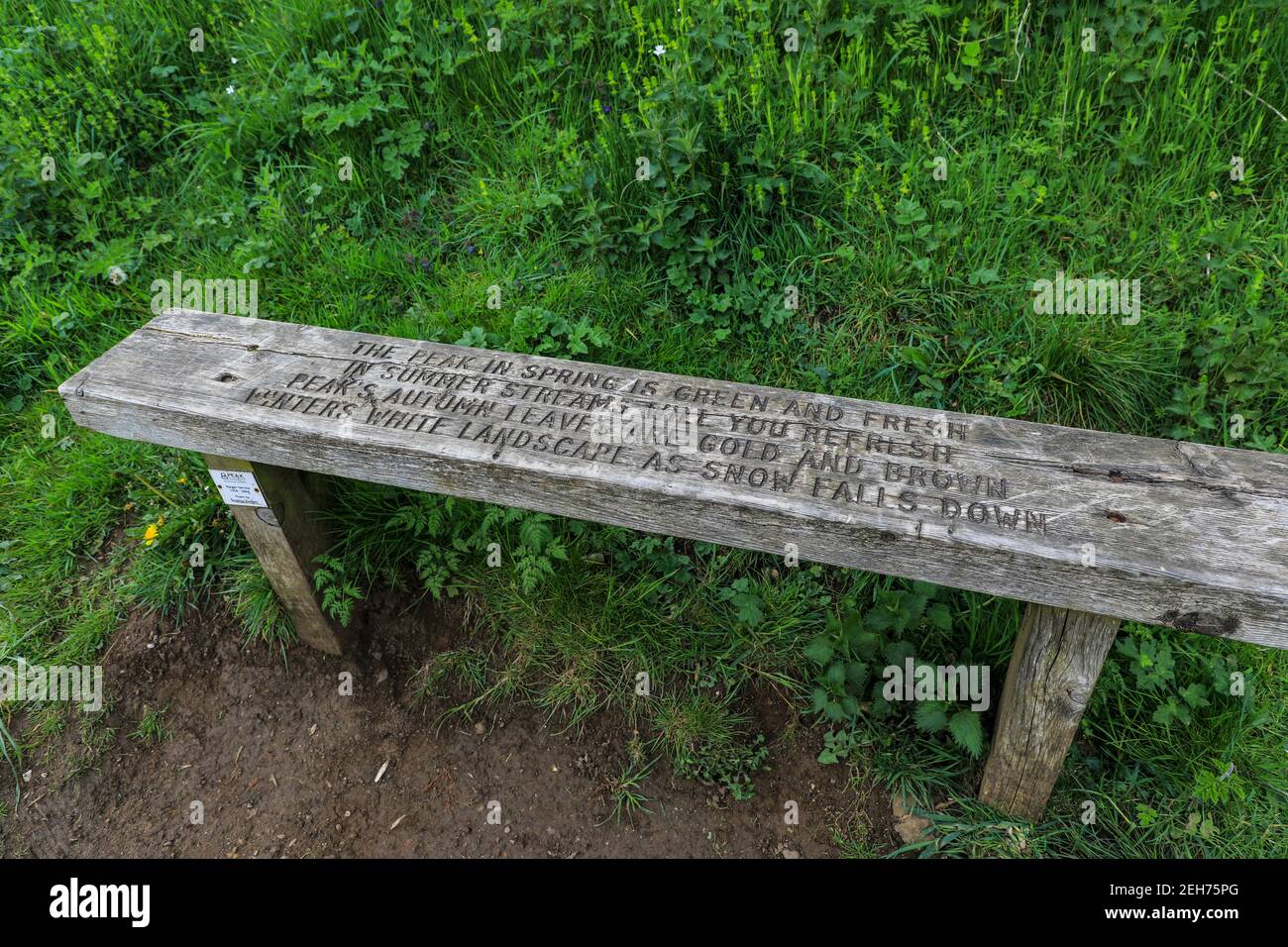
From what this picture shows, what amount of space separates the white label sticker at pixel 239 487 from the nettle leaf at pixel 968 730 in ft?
7.13

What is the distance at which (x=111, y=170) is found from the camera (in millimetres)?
3902

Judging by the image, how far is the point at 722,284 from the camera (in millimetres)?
3053

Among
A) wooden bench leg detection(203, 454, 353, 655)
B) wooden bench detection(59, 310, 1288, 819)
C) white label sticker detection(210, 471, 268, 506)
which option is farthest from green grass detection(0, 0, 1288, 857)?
wooden bench detection(59, 310, 1288, 819)

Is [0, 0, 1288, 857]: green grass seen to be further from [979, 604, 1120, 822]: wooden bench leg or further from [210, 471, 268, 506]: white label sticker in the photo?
[210, 471, 268, 506]: white label sticker

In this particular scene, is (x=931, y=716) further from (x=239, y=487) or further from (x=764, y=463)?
(x=239, y=487)

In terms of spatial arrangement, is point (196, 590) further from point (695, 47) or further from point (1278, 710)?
point (1278, 710)

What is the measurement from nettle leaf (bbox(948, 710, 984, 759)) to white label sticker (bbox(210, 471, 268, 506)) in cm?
217

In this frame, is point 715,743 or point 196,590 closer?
point 715,743

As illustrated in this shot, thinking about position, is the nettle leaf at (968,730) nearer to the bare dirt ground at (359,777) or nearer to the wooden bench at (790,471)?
the wooden bench at (790,471)

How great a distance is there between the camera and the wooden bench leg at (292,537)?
8.54 ft

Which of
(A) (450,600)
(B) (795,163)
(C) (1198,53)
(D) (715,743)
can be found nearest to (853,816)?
(D) (715,743)

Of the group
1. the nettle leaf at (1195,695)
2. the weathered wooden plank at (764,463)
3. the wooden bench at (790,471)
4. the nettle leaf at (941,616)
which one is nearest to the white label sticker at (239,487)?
the wooden bench at (790,471)

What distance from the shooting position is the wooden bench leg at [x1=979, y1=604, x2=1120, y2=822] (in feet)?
→ 6.39

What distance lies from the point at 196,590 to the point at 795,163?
2.68m
